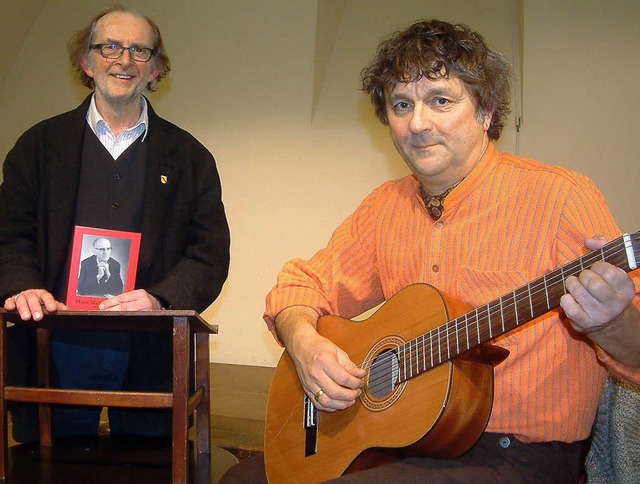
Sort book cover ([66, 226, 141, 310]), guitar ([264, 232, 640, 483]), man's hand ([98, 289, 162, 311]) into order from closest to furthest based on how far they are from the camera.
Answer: guitar ([264, 232, 640, 483]), man's hand ([98, 289, 162, 311]), book cover ([66, 226, 141, 310])

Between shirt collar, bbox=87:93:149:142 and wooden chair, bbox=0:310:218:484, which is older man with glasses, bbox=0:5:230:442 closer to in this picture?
shirt collar, bbox=87:93:149:142

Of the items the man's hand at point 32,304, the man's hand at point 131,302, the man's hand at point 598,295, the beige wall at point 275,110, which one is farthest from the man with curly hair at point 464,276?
the beige wall at point 275,110

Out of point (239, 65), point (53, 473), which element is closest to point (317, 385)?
point (53, 473)

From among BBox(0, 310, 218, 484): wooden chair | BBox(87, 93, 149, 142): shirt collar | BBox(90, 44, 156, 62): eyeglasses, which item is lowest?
BBox(0, 310, 218, 484): wooden chair

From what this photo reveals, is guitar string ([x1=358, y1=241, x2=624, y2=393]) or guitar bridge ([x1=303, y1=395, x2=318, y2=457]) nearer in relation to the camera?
guitar string ([x1=358, y1=241, x2=624, y2=393])

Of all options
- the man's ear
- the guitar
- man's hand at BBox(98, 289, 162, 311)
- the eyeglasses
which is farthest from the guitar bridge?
the eyeglasses

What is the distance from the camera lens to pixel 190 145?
2.47m

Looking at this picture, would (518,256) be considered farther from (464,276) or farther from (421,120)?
(421,120)

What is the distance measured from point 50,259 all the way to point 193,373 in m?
0.65

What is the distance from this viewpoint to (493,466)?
1.43 meters

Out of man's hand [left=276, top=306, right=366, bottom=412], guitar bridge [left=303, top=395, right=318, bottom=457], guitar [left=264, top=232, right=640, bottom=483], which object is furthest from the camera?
guitar bridge [left=303, top=395, right=318, bottom=457]

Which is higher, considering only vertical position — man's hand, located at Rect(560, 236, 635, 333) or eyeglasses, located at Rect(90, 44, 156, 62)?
eyeglasses, located at Rect(90, 44, 156, 62)

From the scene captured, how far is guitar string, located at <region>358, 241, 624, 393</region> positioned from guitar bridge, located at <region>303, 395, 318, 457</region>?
209mm

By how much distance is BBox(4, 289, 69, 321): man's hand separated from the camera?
6.01 ft
